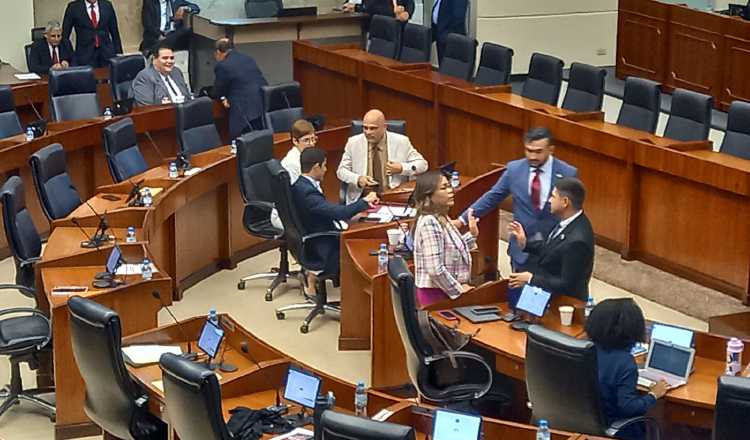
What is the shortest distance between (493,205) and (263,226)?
1847mm

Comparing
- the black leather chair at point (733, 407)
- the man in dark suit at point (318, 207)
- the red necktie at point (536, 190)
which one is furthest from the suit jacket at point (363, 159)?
the black leather chair at point (733, 407)

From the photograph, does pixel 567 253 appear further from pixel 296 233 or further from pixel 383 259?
pixel 296 233

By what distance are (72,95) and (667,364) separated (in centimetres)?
706

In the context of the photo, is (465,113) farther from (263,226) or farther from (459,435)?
(459,435)

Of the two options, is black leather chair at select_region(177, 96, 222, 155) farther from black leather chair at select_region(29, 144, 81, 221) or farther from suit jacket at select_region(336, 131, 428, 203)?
suit jacket at select_region(336, 131, 428, 203)

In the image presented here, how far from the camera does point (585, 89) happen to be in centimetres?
1084

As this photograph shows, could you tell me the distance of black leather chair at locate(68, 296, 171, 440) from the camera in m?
6.20

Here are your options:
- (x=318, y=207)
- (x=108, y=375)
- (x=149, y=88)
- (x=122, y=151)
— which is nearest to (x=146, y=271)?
(x=108, y=375)

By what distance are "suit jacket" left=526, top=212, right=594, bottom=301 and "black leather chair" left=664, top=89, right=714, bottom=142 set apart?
9.95 feet

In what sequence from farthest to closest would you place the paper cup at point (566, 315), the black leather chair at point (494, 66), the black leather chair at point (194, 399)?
the black leather chair at point (494, 66) < the paper cup at point (566, 315) < the black leather chair at point (194, 399)

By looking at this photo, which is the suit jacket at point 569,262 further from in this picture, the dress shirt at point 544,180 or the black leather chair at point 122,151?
the black leather chair at point 122,151

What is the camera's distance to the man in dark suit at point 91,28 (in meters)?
14.4

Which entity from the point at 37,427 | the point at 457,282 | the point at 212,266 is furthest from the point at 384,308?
the point at 212,266

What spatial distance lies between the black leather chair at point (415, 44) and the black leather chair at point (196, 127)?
281cm
